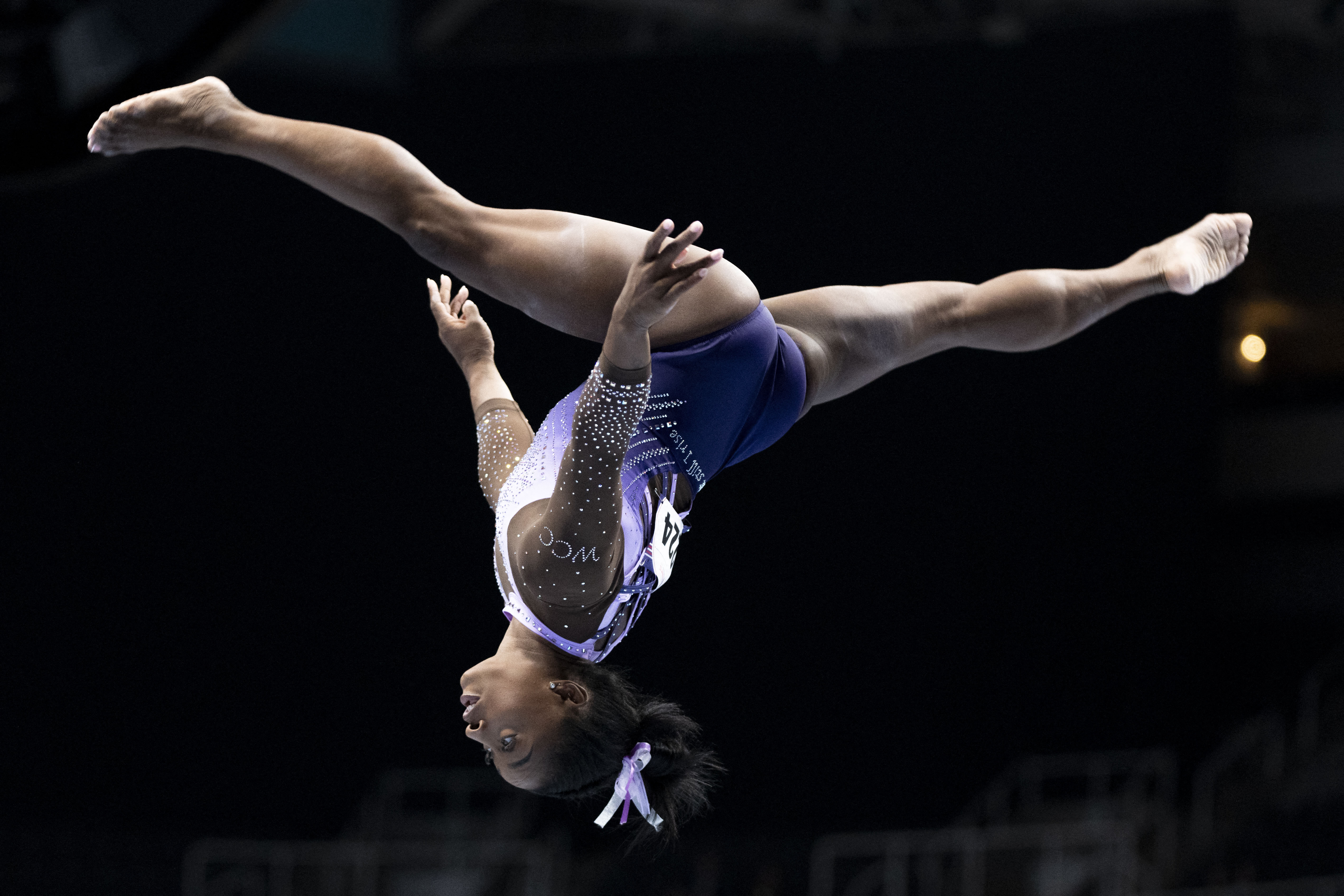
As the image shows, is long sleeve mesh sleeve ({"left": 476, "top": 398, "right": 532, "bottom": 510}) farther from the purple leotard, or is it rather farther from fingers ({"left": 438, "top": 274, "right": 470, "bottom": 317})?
fingers ({"left": 438, "top": 274, "right": 470, "bottom": 317})

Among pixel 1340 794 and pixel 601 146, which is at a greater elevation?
pixel 601 146

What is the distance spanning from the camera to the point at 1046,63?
906 cm

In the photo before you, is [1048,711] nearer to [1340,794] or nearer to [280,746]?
[1340,794]

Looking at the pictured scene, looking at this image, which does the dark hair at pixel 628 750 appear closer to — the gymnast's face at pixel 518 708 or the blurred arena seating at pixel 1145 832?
the gymnast's face at pixel 518 708

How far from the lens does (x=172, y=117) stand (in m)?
2.99

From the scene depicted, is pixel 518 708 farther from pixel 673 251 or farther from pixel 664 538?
pixel 673 251

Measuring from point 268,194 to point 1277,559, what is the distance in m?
7.34

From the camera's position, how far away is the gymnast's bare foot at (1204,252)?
11.5ft

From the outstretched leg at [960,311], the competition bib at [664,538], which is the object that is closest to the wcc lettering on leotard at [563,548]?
the competition bib at [664,538]

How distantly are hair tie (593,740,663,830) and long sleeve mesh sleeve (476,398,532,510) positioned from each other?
2.00ft

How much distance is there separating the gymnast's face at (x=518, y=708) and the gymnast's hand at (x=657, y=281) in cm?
70

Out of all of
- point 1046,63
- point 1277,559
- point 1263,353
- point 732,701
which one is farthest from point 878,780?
point 1046,63

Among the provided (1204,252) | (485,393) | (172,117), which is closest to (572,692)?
(485,393)

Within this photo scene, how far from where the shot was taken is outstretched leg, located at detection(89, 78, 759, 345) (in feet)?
9.43
